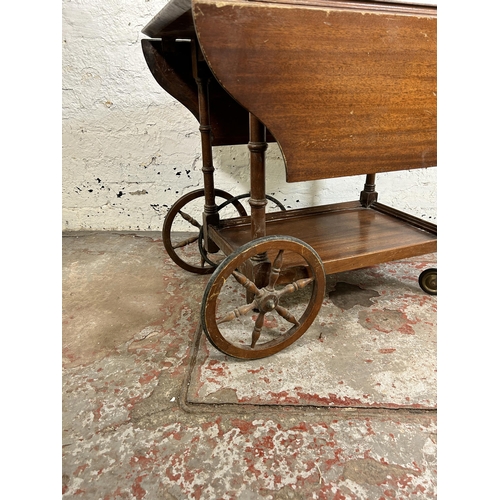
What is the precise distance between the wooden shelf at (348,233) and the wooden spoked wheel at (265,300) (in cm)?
10

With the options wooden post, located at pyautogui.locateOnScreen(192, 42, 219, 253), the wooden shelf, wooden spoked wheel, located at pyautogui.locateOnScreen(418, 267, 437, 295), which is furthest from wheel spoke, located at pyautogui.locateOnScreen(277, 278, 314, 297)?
wooden spoked wheel, located at pyautogui.locateOnScreen(418, 267, 437, 295)

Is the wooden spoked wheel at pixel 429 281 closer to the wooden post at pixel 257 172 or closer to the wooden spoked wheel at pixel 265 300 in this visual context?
the wooden spoked wheel at pixel 265 300

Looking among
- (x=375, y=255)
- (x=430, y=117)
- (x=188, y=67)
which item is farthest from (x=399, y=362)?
(x=188, y=67)

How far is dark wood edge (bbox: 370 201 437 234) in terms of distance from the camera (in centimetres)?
191

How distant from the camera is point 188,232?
2746 mm

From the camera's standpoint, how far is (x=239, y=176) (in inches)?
102

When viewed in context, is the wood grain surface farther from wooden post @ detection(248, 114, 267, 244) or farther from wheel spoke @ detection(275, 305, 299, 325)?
wheel spoke @ detection(275, 305, 299, 325)

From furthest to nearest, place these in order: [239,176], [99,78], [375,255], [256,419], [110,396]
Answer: [239,176], [99,78], [375,255], [110,396], [256,419]

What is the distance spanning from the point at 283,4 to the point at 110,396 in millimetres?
1330

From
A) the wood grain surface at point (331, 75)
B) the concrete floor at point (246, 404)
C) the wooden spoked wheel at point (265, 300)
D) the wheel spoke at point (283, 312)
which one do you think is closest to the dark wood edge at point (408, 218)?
the concrete floor at point (246, 404)

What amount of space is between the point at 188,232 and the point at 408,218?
1.45 m

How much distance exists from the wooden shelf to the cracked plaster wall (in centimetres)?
52

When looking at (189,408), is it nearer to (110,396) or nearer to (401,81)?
(110,396)

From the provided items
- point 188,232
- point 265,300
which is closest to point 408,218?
point 265,300
